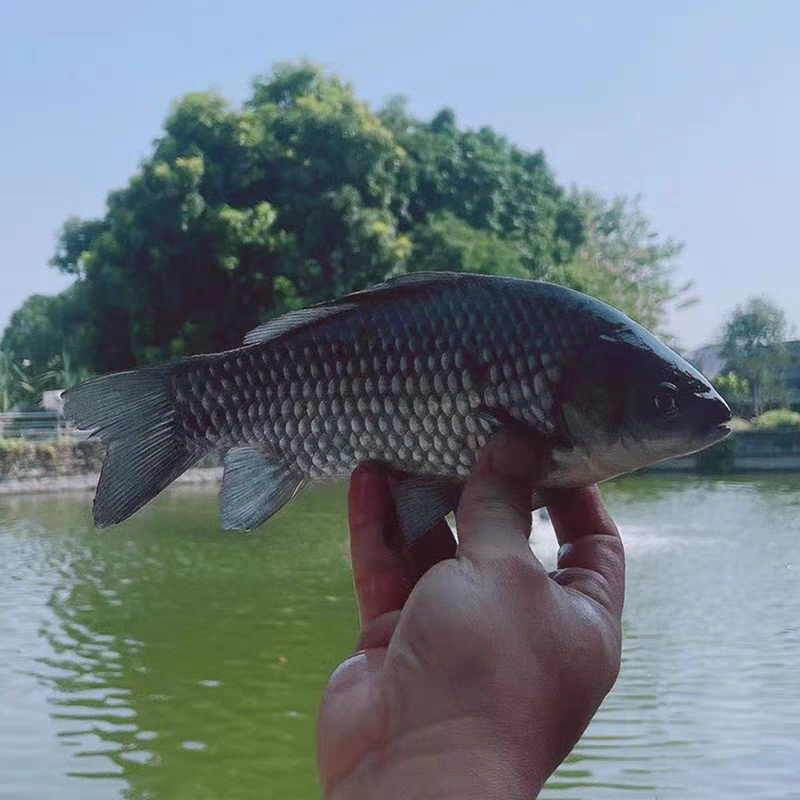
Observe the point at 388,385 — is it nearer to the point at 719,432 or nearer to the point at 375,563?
the point at 375,563

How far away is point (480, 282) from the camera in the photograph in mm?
1372

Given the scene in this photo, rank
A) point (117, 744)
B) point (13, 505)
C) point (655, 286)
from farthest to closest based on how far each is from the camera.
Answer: point (655, 286) < point (13, 505) < point (117, 744)

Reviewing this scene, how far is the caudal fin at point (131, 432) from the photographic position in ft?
4.55

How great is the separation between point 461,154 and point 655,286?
9.60 meters

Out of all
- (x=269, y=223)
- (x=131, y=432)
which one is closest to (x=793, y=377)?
(x=269, y=223)

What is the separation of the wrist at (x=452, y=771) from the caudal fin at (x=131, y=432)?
1.41 feet

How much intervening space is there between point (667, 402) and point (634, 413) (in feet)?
0.13

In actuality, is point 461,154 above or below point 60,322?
above

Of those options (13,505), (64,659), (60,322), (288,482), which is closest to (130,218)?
(60,322)

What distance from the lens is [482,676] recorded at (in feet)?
3.78

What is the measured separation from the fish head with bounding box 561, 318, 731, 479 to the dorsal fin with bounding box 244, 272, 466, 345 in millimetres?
203

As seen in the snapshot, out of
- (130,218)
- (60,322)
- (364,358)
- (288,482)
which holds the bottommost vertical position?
(288,482)

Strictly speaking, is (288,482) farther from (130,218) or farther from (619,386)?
(130,218)

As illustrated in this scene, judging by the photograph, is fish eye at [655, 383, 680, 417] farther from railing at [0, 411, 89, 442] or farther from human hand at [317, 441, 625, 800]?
railing at [0, 411, 89, 442]
